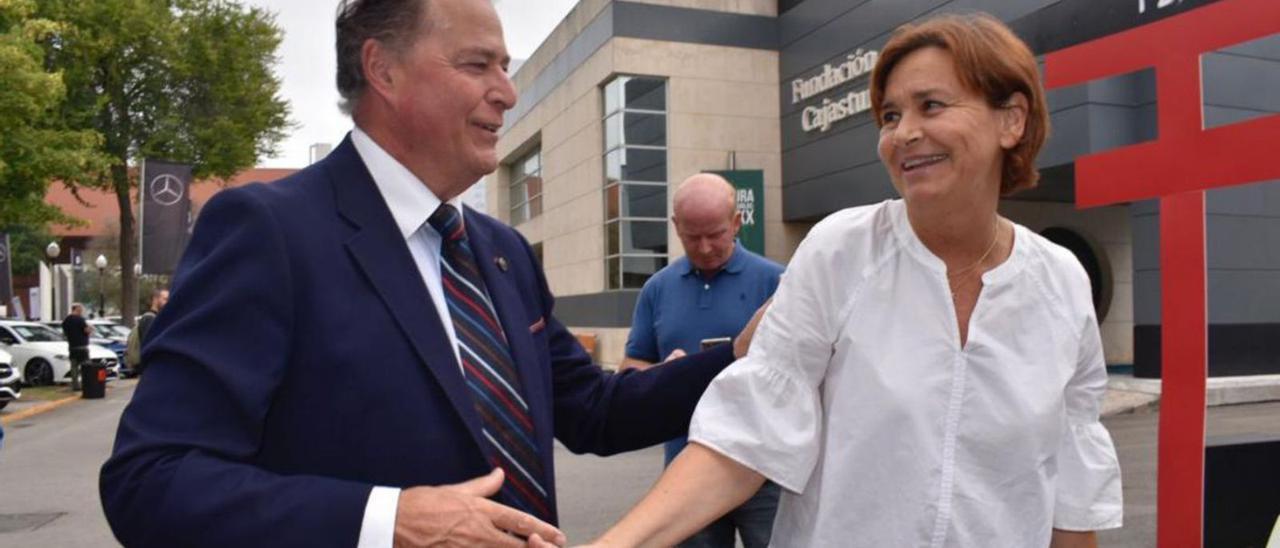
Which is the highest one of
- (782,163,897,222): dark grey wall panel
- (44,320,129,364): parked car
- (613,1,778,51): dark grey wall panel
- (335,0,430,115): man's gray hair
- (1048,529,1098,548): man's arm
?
(613,1,778,51): dark grey wall panel

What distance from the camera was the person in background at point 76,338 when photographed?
1972 centimetres

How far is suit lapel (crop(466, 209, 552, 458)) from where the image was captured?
1882mm

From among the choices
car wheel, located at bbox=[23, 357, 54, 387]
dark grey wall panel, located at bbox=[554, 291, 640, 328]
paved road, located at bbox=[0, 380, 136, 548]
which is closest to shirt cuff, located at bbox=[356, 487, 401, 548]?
paved road, located at bbox=[0, 380, 136, 548]

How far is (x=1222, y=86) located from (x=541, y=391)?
15.5 metres

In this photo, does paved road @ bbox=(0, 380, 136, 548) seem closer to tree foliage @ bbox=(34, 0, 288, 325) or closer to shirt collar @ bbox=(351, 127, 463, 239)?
shirt collar @ bbox=(351, 127, 463, 239)

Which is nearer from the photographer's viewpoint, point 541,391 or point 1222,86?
point 541,391

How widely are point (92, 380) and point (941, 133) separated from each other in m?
20.7

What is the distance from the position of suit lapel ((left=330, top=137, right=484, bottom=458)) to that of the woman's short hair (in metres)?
1.01

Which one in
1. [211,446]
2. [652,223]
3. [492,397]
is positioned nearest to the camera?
[211,446]

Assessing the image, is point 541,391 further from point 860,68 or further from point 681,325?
point 860,68

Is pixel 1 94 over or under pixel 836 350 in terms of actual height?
over

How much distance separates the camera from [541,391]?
1.93 metres

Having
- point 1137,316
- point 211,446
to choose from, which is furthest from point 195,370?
point 1137,316

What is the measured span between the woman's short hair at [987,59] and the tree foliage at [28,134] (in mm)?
18298
